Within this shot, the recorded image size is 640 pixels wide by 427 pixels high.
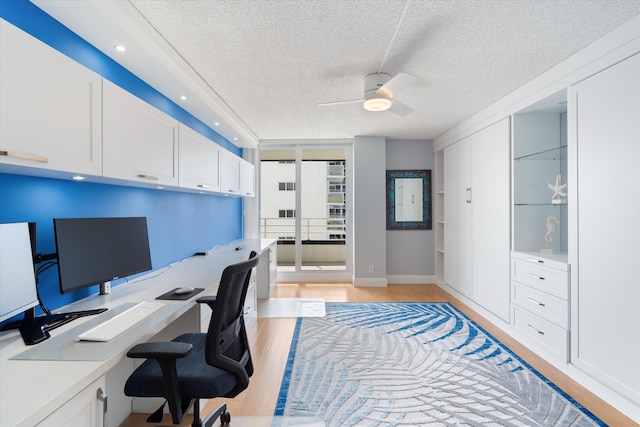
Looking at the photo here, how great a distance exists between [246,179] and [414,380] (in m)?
3.43

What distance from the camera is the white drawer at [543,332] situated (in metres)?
2.48

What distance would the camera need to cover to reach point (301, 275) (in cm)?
555

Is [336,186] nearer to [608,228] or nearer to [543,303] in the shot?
[543,303]

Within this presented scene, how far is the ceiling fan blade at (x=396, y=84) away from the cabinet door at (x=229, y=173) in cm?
191

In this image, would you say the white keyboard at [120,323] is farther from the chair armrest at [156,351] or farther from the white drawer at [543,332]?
the white drawer at [543,332]

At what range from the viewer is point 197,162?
9.09 ft

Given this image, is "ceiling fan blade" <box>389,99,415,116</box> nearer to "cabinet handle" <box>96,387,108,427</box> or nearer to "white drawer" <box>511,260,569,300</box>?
"white drawer" <box>511,260,569,300</box>

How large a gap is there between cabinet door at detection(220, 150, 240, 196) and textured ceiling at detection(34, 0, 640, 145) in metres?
0.65

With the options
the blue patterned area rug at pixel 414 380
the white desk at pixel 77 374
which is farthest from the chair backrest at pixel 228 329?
the blue patterned area rug at pixel 414 380

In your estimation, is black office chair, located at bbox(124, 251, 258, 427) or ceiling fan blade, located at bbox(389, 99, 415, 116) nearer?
black office chair, located at bbox(124, 251, 258, 427)

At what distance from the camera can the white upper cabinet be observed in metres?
2.51

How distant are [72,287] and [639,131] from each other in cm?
352

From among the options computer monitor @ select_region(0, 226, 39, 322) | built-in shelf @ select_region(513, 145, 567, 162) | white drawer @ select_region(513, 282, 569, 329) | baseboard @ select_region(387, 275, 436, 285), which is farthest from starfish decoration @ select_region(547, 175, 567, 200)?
computer monitor @ select_region(0, 226, 39, 322)

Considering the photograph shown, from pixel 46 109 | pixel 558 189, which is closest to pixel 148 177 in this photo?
pixel 46 109
